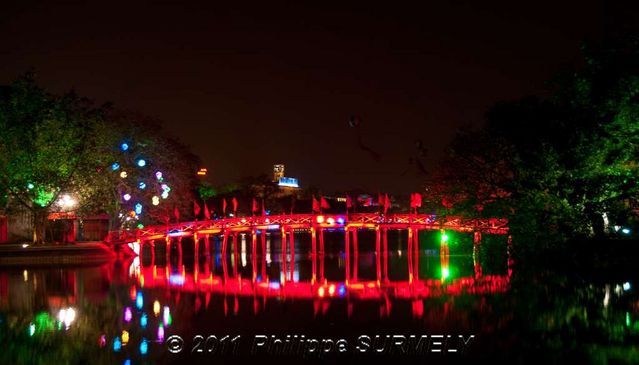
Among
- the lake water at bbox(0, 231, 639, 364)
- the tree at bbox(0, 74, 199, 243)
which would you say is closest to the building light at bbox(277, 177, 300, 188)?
the tree at bbox(0, 74, 199, 243)

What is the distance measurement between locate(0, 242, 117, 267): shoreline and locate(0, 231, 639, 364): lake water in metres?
5.94

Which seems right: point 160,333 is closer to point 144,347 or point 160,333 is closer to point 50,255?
point 144,347

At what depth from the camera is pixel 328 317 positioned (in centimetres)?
1934

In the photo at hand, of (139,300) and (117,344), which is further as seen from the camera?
(139,300)

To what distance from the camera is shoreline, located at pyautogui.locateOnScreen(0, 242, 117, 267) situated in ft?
124

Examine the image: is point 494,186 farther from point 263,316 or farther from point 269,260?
point 269,260

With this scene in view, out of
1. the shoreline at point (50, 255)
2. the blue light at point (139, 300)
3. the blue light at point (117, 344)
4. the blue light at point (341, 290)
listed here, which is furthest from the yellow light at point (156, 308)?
the shoreline at point (50, 255)

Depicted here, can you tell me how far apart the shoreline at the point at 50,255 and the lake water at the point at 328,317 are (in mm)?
5938

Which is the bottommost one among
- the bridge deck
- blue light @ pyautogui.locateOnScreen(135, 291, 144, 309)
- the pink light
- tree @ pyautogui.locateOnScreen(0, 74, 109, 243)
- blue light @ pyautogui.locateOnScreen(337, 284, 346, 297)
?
blue light @ pyautogui.locateOnScreen(337, 284, 346, 297)

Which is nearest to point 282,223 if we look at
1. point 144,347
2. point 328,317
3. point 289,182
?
point 328,317

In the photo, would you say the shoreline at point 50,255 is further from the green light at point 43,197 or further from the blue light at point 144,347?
the blue light at point 144,347

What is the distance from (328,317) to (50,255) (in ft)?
80.2

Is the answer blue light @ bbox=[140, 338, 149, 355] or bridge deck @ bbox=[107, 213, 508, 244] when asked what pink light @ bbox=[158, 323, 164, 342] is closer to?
blue light @ bbox=[140, 338, 149, 355]

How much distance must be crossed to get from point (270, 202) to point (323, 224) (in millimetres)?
62410
